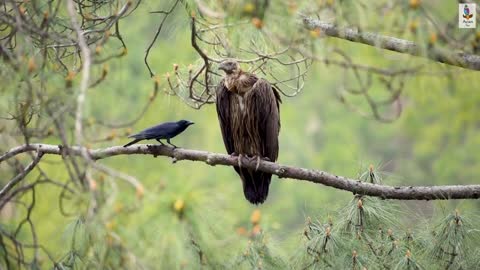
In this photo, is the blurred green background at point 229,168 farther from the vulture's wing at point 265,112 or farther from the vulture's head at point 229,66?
the vulture's wing at point 265,112

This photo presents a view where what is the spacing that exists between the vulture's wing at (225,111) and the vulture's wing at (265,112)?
141mm

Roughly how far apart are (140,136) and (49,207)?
23.6 ft

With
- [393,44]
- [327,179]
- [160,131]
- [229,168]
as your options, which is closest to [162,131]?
[160,131]

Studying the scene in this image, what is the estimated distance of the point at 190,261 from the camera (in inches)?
122

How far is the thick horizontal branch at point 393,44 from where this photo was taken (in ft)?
12.8

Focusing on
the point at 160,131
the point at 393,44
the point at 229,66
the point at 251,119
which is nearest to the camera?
the point at 393,44

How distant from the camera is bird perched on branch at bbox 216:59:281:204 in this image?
530 centimetres

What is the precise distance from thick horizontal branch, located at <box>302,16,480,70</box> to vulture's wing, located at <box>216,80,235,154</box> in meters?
0.86

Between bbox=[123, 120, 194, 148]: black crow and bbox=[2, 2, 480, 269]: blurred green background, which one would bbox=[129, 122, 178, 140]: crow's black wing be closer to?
bbox=[123, 120, 194, 148]: black crow

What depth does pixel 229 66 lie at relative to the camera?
511cm

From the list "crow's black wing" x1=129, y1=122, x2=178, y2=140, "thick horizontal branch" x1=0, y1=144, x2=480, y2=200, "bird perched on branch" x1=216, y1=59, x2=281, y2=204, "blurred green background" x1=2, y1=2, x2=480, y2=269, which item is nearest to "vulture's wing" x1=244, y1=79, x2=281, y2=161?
"bird perched on branch" x1=216, y1=59, x2=281, y2=204

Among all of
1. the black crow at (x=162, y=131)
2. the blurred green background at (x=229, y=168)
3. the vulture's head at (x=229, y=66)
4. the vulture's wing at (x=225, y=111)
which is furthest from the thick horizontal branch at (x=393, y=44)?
the black crow at (x=162, y=131)

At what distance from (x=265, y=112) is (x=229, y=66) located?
1.40ft

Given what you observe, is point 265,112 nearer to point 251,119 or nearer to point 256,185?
point 251,119
